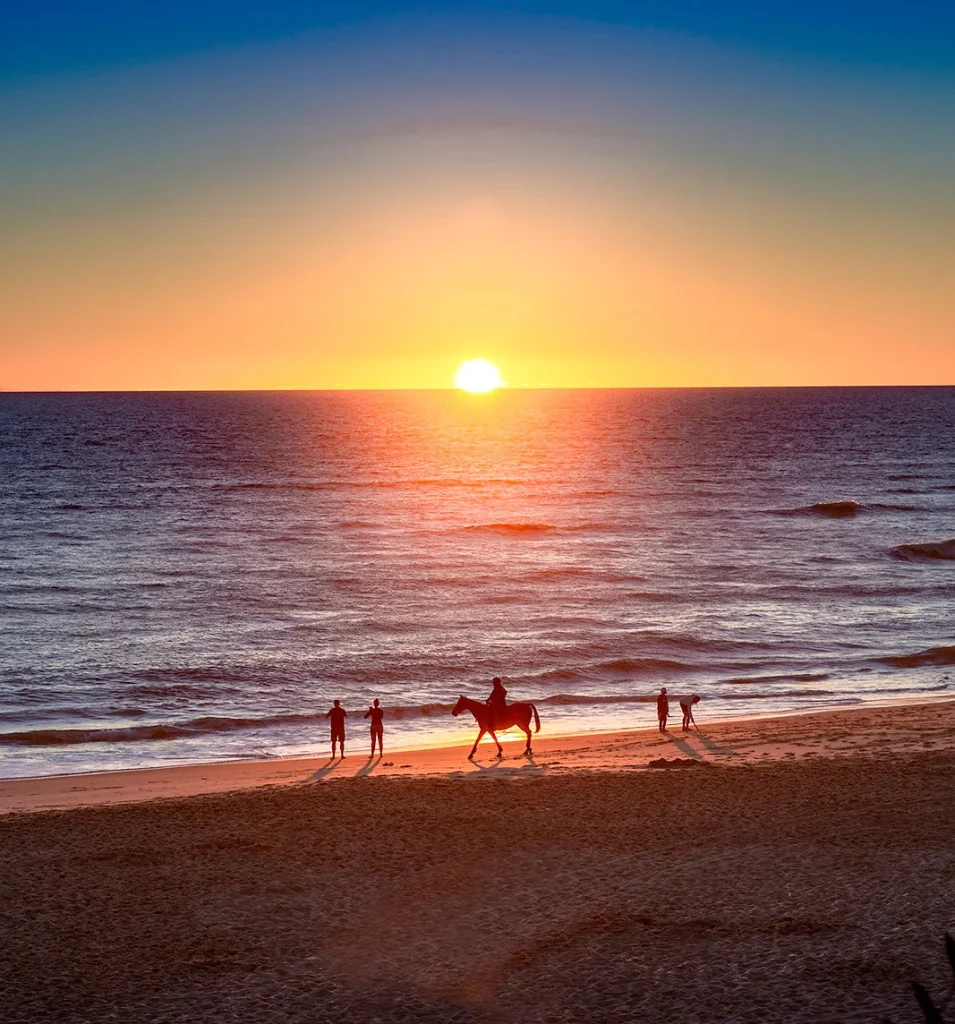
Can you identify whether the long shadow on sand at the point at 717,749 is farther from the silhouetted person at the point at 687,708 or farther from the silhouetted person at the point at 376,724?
the silhouetted person at the point at 376,724

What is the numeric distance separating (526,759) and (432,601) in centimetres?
2037

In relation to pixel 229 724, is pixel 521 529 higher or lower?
higher

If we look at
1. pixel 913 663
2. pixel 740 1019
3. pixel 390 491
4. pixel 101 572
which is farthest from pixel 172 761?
pixel 390 491

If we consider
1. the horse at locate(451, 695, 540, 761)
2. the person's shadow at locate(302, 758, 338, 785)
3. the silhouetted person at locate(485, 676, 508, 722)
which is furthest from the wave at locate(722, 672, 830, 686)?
the person's shadow at locate(302, 758, 338, 785)

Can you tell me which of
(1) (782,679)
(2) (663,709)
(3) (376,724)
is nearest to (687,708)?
(2) (663,709)

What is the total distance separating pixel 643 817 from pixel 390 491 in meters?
68.2

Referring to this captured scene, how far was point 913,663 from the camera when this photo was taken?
104 ft

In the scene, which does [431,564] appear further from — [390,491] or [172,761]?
[390,491]

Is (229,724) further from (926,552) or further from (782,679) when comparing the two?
(926,552)

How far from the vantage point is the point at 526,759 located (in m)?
21.4

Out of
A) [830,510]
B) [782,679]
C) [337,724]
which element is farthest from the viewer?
[830,510]

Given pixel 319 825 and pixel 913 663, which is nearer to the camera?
pixel 319 825

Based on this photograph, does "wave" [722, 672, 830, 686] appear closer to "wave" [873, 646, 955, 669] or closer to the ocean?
the ocean

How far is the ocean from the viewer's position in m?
27.0
